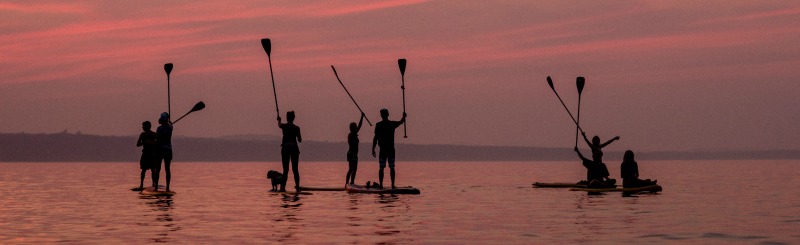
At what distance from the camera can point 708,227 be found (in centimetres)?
1914

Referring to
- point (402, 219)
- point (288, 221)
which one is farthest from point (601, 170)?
point (288, 221)

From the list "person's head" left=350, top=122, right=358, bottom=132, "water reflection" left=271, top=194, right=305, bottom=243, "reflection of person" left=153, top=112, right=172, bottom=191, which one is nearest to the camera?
"water reflection" left=271, top=194, right=305, bottom=243

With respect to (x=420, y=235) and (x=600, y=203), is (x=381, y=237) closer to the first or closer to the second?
(x=420, y=235)

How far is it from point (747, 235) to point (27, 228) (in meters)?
10.2

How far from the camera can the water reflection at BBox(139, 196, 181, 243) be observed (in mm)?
17266

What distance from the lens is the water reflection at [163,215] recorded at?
17.3 m

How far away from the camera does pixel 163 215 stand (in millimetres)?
21812

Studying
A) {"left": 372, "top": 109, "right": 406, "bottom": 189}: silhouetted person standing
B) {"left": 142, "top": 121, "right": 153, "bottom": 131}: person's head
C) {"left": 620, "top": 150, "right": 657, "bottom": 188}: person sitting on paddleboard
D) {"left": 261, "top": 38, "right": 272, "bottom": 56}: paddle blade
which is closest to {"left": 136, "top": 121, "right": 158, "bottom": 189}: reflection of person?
{"left": 142, "top": 121, "right": 153, "bottom": 131}: person's head

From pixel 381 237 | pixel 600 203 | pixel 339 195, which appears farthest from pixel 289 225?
pixel 339 195

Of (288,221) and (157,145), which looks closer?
(288,221)

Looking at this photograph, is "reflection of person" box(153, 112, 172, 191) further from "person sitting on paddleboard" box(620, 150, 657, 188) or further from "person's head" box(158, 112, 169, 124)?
"person sitting on paddleboard" box(620, 150, 657, 188)

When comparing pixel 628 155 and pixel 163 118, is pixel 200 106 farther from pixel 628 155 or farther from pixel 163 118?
pixel 628 155

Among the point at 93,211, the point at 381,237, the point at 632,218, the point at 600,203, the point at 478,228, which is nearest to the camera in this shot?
the point at 381,237

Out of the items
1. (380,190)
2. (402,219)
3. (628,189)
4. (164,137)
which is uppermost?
(164,137)
